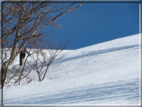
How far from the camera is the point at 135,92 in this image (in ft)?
10.0

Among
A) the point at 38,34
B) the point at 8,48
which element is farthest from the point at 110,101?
the point at 8,48

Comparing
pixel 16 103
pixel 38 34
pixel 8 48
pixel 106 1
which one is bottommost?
pixel 16 103

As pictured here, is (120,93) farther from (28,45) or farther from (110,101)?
(28,45)

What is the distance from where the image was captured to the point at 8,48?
536cm

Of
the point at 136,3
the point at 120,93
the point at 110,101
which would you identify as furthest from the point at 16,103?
the point at 136,3

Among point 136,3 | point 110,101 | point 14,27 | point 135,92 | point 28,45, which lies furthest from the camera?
point 28,45

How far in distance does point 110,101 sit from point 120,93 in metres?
0.37

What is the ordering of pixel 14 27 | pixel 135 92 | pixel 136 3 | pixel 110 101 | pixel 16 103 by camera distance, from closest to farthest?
pixel 110 101, pixel 135 92, pixel 16 103, pixel 136 3, pixel 14 27

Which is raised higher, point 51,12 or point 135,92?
point 51,12

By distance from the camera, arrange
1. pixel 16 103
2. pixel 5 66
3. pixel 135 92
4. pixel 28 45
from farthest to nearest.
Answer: pixel 28 45 → pixel 5 66 → pixel 16 103 → pixel 135 92

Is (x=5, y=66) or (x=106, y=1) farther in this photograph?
(x=5, y=66)

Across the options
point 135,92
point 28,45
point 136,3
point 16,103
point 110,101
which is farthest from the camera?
point 28,45

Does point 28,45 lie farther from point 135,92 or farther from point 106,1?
point 135,92

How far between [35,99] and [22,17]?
9.13ft
